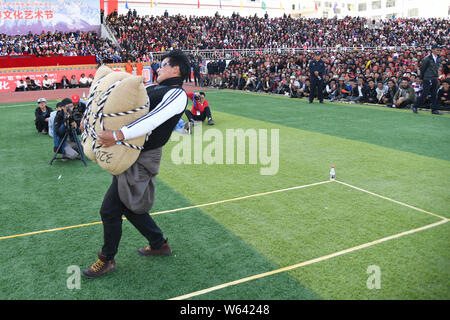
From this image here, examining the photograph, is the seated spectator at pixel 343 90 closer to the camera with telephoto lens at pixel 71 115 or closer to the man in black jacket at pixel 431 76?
the man in black jacket at pixel 431 76

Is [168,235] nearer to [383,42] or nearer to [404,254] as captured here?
[404,254]

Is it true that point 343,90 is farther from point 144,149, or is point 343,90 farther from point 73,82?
point 73,82

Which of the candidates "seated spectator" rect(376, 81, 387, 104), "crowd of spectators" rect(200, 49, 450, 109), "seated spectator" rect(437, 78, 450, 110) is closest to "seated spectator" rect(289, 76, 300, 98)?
"crowd of spectators" rect(200, 49, 450, 109)

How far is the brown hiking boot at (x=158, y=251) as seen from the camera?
3924mm

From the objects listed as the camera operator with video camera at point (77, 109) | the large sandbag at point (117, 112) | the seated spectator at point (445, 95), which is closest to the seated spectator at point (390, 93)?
the seated spectator at point (445, 95)

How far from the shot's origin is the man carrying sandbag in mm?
3088

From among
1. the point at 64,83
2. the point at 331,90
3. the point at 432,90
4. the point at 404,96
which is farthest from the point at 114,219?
the point at 64,83

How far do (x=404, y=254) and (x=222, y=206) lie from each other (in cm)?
235

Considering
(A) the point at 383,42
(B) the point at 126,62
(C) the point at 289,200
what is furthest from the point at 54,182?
(A) the point at 383,42

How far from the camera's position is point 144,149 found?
3326mm

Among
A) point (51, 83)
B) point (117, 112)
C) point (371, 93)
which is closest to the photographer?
point (117, 112)

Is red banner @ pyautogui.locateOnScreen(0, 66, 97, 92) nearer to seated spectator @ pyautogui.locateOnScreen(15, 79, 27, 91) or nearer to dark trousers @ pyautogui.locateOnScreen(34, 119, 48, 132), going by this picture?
seated spectator @ pyautogui.locateOnScreen(15, 79, 27, 91)

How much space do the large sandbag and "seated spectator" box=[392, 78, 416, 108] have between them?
12754mm

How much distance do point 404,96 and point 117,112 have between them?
514 inches
